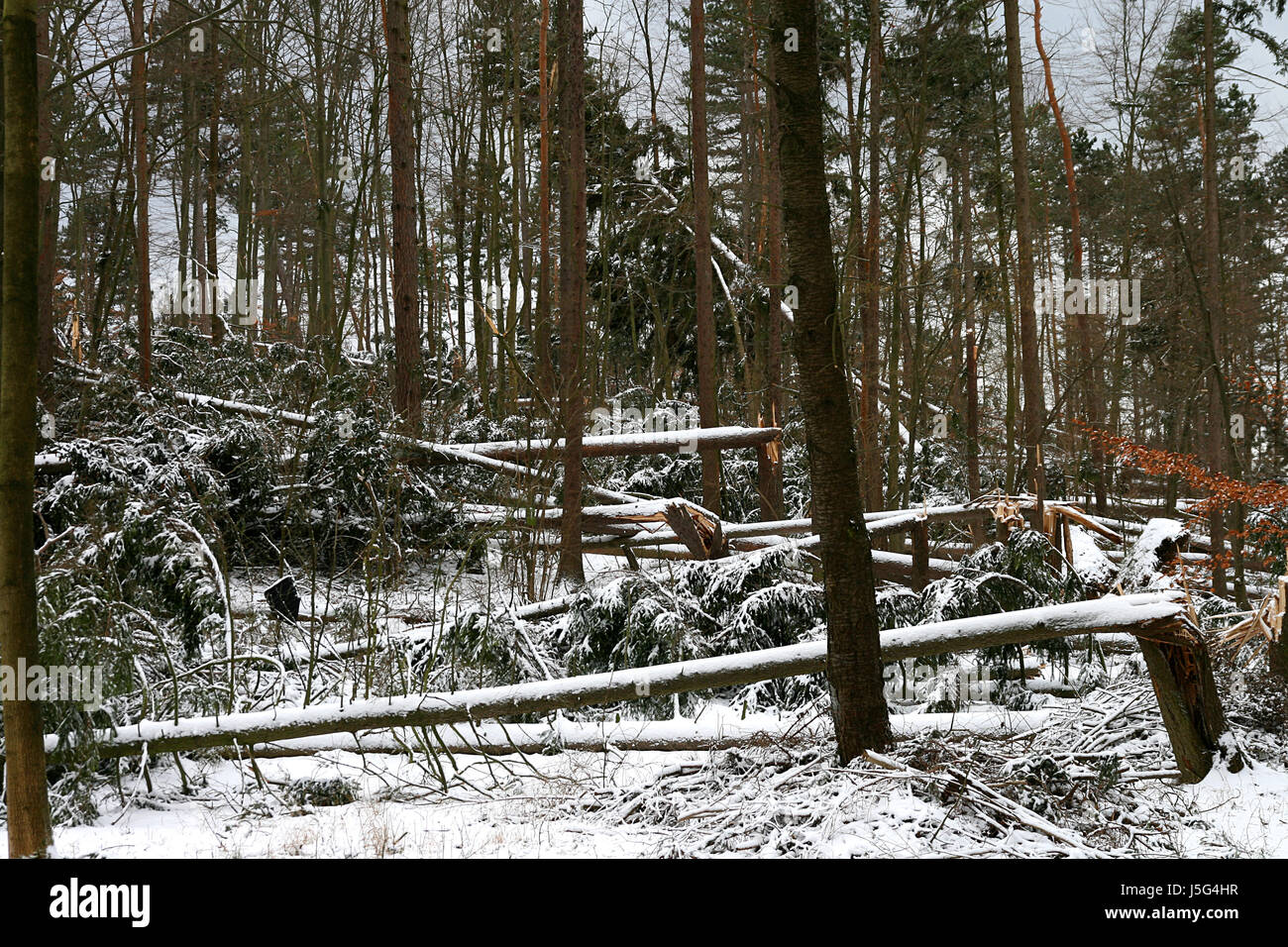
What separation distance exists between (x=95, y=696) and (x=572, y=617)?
9.36 feet

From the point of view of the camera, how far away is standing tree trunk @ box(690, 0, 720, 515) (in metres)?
10.4

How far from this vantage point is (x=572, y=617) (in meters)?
6.35

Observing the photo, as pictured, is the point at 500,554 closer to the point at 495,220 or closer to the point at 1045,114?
the point at 495,220

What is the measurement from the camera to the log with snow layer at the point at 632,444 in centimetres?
930

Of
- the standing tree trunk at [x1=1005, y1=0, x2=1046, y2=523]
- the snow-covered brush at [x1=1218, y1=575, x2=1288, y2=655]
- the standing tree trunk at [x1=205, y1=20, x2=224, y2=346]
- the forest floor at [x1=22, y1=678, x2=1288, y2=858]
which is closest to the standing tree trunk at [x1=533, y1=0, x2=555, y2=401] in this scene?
the standing tree trunk at [x1=205, y1=20, x2=224, y2=346]

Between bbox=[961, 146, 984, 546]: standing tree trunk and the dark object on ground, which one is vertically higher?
bbox=[961, 146, 984, 546]: standing tree trunk

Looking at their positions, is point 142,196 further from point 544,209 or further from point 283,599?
point 283,599

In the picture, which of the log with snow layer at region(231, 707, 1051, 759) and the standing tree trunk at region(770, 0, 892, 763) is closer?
the standing tree trunk at region(770, 0, 892, 763)

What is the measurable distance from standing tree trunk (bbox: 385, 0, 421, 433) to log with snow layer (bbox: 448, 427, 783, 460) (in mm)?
1242

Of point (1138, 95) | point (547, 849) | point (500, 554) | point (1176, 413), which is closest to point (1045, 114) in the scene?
point (1138, 95)

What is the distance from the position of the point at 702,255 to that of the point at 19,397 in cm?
830

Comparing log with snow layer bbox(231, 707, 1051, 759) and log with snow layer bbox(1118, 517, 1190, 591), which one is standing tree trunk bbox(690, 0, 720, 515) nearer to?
log with snow layer bbox(1118, 517, 1190, 591)

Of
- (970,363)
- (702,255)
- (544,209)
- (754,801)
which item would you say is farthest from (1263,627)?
(544,209)

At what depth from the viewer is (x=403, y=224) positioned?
10875 mm
